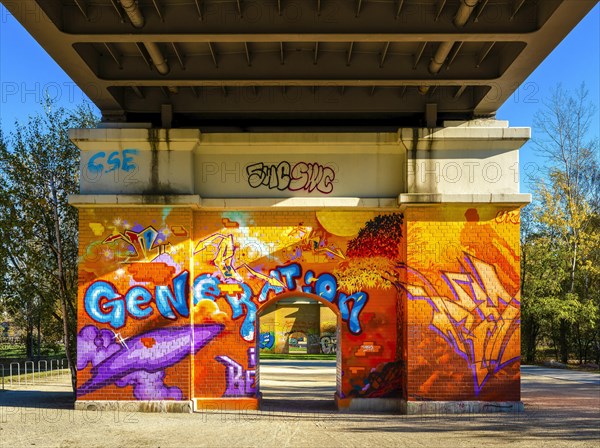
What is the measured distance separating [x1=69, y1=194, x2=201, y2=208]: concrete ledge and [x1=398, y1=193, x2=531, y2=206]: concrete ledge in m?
4.41

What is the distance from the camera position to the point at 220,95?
14.2 meters

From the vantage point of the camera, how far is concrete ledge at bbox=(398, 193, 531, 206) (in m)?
13.6

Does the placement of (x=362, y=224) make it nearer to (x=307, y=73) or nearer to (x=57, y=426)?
(x=307, y=73)

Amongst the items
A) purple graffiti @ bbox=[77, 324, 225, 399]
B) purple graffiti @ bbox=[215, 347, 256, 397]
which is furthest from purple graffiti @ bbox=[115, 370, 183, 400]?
purple graffiti @ bbox=[215, 347, 256, 397]

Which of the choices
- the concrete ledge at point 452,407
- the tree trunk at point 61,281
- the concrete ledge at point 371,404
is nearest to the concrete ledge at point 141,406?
the tree trunk at point 61,281

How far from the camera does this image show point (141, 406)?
13523 millimetres

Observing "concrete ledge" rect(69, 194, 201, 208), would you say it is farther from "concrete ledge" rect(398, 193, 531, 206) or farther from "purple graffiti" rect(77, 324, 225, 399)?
"concrete ledge" rect(398, 193, 531, 206)

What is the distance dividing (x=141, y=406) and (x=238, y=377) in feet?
6.80

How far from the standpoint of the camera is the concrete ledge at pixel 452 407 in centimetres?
1336

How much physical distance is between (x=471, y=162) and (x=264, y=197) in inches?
176

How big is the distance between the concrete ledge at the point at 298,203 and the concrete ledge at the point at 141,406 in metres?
4.15

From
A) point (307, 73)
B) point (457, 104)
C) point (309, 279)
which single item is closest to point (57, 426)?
point (309, 279)

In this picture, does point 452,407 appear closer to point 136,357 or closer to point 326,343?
point 136,357

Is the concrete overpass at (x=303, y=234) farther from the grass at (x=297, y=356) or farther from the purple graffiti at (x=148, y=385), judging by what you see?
the grass at (x=297, y=356)
